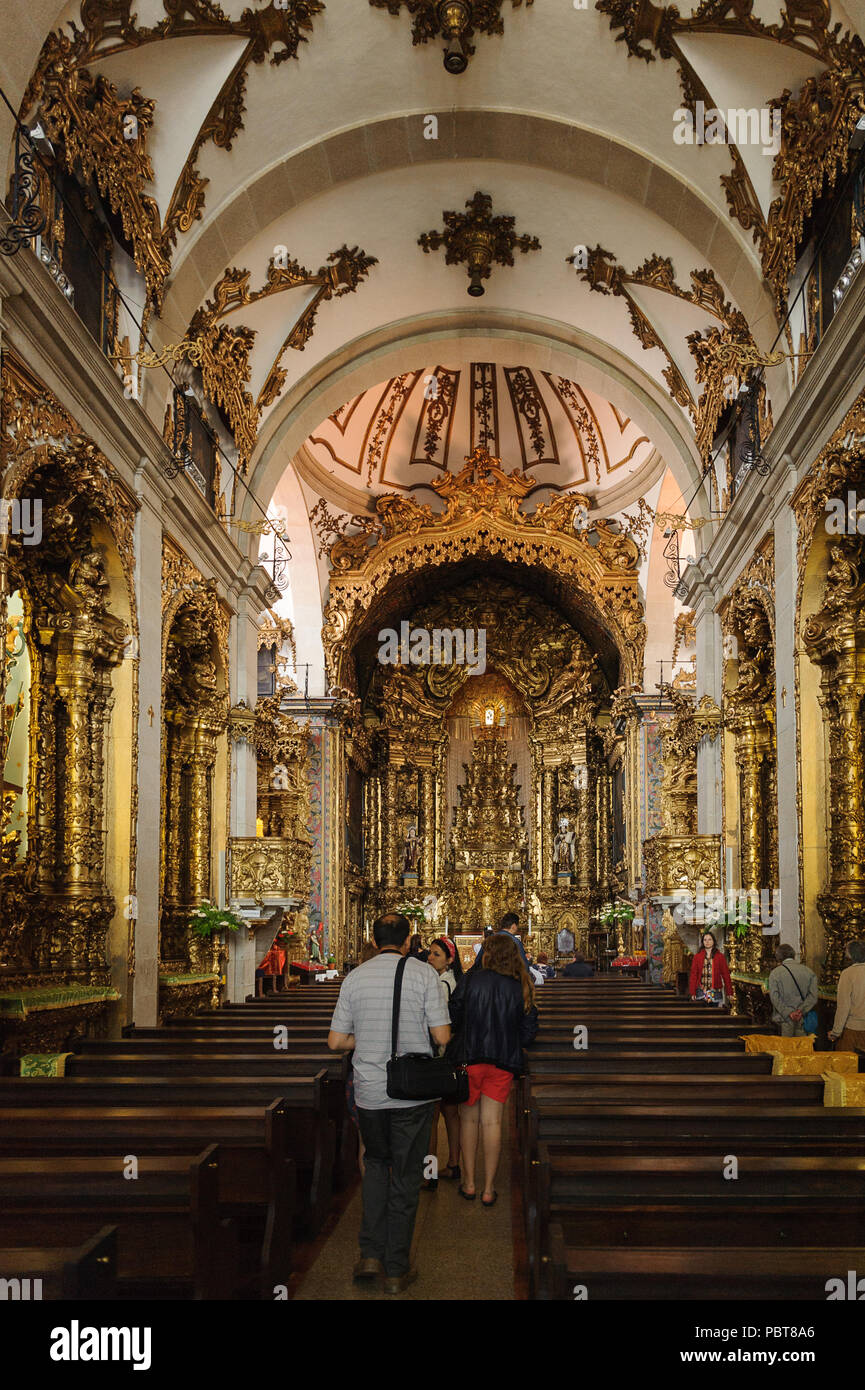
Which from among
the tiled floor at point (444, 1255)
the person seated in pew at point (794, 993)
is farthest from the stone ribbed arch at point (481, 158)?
the tiled floor at point (444, 1255)

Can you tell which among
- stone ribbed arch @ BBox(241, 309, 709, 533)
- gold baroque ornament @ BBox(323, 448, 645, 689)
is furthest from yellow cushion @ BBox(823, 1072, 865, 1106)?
gold baroque ornament @ BBox(323, 448, 645, 689)

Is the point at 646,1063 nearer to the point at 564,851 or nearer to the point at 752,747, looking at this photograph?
the point at 752,747

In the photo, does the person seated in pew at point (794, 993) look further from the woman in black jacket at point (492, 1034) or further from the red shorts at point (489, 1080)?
the red shorts at point (489, 1080)

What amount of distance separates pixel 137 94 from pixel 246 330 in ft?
12.5

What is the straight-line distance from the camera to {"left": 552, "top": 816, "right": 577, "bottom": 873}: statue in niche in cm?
2483

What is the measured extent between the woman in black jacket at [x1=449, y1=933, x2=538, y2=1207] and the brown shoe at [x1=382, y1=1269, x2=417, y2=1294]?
1408 mm

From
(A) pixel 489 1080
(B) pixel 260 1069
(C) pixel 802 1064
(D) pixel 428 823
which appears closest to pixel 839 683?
(C) pixel 802 1064

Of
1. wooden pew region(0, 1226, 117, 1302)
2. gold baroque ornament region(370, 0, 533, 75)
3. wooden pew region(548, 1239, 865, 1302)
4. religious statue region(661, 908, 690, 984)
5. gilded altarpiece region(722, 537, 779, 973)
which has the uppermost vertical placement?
gold baroque ornament region(370, 0, 533, 75)

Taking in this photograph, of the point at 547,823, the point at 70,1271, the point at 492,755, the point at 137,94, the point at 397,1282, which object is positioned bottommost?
the point at 397,1282

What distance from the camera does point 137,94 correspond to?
9.62 metres

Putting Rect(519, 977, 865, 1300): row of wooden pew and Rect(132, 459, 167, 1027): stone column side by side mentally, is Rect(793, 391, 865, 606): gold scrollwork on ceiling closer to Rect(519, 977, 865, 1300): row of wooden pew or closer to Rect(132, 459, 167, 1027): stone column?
Rect(519, 977, 865, 1300): row of wooden pew

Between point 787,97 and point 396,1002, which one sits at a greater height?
point 787,97
